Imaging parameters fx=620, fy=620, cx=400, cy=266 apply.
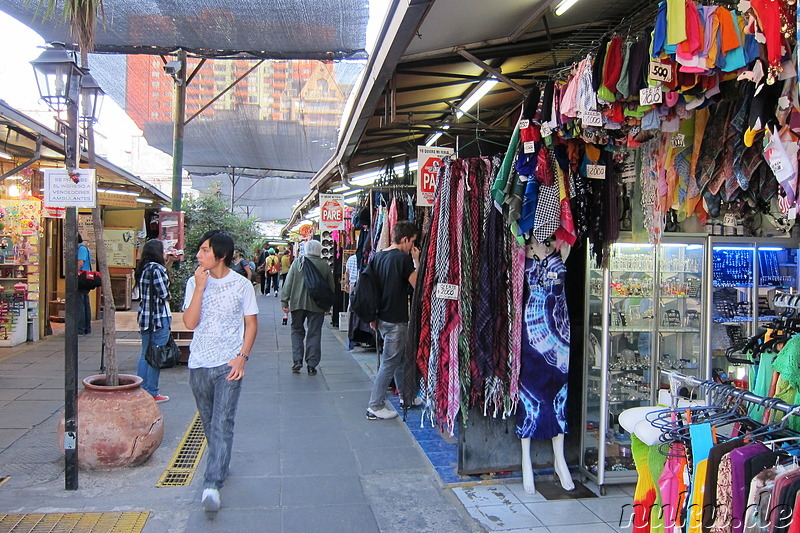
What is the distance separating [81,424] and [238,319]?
1645mm

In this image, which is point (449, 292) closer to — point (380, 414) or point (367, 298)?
point (367, 298)

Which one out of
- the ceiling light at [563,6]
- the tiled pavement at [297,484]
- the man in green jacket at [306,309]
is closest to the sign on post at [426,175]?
the ceiling light at [563,6]

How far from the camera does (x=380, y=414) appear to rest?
244 inches

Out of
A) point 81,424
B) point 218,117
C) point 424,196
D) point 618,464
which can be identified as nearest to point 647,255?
point 618,464

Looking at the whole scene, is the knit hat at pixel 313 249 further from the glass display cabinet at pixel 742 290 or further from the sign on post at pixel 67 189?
the glass display cabinet at pixel 742 290

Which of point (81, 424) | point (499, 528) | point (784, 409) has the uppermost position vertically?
point (784, 409)

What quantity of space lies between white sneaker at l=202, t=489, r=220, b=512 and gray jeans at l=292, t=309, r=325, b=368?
4.27 meters

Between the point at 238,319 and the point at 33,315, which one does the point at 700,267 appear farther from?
the point at 33,315

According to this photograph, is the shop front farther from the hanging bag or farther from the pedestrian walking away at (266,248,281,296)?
the pedestrian walking away at (266,248,281,296)

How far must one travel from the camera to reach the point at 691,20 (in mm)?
2533

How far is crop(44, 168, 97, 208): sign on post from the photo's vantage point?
4379mm

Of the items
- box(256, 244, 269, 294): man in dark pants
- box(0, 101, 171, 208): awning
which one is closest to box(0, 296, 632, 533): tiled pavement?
box(0, 101, 171, 208): awning

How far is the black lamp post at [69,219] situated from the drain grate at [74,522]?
1.53 feet

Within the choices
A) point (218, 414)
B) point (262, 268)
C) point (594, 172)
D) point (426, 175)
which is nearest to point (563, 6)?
point (594, 172)
